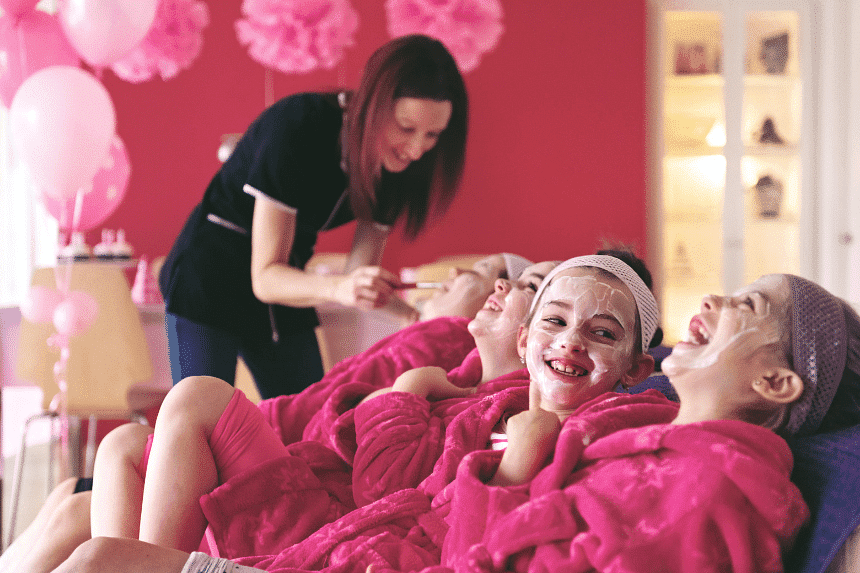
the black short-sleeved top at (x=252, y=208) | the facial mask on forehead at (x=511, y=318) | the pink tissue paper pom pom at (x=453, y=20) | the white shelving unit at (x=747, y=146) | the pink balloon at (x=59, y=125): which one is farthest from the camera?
the white shelving unit at (x=747, y=146)

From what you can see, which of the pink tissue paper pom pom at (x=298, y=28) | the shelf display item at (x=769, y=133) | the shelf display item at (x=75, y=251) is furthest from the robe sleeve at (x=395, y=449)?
the shelf display item at (x=769, y=133)

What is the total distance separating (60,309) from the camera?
257 cm

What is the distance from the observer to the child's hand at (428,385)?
1340 mm

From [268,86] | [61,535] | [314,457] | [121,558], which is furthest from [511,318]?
[268,86]

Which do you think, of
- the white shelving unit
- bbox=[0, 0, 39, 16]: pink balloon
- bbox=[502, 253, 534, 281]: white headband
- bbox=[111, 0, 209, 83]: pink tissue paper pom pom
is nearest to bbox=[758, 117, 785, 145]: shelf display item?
the white shelving unit

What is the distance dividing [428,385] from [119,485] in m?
0.56

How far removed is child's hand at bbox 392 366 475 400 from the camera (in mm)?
1340

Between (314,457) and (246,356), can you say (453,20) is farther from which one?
(314,457)

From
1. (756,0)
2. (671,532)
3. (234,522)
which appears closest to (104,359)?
(234,522)

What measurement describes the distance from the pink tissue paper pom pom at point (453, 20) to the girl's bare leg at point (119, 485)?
2.42m

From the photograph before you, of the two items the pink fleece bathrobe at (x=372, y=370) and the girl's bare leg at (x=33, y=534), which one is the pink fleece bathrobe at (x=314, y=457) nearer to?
the pink fleece bathrobe at (x=372, y=370)

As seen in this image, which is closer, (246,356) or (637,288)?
(637,288)

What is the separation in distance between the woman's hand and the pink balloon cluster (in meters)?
1.41

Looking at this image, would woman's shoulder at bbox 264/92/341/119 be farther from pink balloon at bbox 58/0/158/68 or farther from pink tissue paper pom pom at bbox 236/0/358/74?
pink tissue paper pom pom at bbox 236/0/358/74
